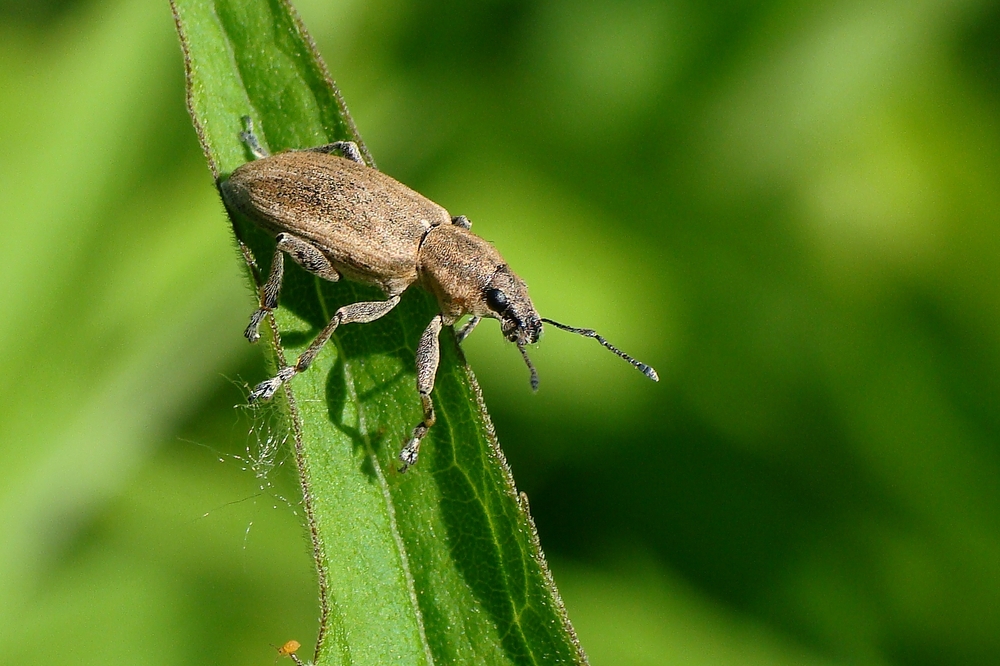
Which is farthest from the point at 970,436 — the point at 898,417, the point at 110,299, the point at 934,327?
the point at 110,299

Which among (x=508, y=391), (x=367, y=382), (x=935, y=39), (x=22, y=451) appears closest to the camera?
(x=367, y=382)

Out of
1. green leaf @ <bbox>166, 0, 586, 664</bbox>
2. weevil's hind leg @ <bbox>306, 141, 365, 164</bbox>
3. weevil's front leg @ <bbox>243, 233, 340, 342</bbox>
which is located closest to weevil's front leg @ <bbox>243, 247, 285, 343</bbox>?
weevil's front leg @ <bbox>243, 233, 340, 342</bbox>

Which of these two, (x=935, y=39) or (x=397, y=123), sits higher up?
(x=935, y=39)

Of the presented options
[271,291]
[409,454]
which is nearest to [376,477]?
[409,454]

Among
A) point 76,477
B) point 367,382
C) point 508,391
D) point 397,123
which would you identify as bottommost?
point 76,477

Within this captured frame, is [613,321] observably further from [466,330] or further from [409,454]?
[409,454]

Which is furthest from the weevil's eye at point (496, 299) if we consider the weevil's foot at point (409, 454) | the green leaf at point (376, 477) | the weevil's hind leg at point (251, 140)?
the weevil's hind leg at point (251, 140)

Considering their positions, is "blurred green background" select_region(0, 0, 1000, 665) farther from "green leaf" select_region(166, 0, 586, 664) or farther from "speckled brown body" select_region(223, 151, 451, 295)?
"green leaf" select_region(166, 0, 586, 664)

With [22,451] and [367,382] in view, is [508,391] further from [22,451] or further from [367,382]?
[22,451]

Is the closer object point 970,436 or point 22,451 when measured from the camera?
point 22,451
